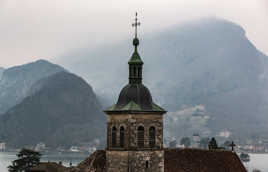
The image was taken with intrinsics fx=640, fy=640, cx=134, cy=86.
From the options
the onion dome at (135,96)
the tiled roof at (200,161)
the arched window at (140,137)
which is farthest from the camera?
the tiled roof at (200,161)

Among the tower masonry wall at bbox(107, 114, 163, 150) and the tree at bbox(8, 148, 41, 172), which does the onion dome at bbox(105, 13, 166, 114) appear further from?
the tree at bbox(8, 148, 41, 172)

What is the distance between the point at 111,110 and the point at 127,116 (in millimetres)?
1712

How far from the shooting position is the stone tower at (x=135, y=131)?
172 ft

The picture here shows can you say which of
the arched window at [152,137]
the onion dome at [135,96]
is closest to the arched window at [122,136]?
the onion dome at [135,96]

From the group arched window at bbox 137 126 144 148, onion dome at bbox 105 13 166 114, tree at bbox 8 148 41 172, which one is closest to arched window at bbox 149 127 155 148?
arched window at bbox 137 126 144 148

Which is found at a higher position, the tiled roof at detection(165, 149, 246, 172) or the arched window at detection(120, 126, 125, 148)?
the arched window at detection(120, 126, 125, 148)

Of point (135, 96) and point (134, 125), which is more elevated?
point (135, 96)

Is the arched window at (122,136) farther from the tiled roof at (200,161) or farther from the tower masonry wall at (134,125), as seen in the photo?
the tiled roof at (200,161)

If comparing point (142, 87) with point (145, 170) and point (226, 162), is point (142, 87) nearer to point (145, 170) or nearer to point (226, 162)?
point (145, 170)

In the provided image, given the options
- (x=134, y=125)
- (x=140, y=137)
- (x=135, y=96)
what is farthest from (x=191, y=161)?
(x=135, y=96)

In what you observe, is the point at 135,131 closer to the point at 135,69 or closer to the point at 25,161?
the point at 135,69

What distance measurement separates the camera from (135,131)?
52625 millimetres

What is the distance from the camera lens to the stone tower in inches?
2061

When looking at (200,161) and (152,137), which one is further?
(200,161)
